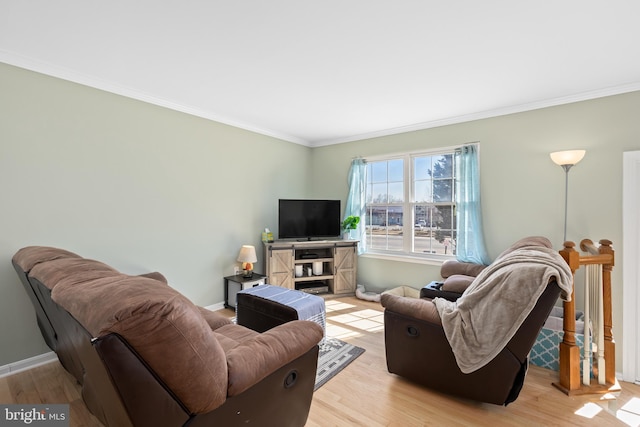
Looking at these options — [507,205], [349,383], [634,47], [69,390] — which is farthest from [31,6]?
[507,205]

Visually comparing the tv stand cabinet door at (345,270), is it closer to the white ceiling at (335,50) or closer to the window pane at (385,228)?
the window pane at (385,228)

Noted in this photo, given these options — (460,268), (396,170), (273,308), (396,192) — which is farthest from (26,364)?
(396,170)

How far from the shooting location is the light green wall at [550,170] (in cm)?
279

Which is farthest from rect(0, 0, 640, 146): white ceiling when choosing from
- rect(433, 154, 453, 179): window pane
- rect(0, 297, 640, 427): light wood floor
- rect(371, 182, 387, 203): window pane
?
rect(0, 297, 640, 427): light wood floor

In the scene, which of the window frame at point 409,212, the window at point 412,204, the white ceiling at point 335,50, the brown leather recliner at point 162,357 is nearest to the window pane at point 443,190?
the window at point 412,204

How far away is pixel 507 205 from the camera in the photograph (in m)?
3.44

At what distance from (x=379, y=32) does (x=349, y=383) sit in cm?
264

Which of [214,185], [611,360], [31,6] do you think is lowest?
[611,360]

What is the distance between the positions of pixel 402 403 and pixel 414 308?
0.66 m

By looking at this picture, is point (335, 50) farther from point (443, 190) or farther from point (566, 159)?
point (443, 190)

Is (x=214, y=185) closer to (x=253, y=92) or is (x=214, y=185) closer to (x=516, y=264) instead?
(x=253, y=92)

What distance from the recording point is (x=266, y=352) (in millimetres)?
1271

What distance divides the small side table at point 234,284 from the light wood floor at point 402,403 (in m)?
1.74

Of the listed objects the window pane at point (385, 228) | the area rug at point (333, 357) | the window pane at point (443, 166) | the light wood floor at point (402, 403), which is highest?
the window pane at point (443, 166)
